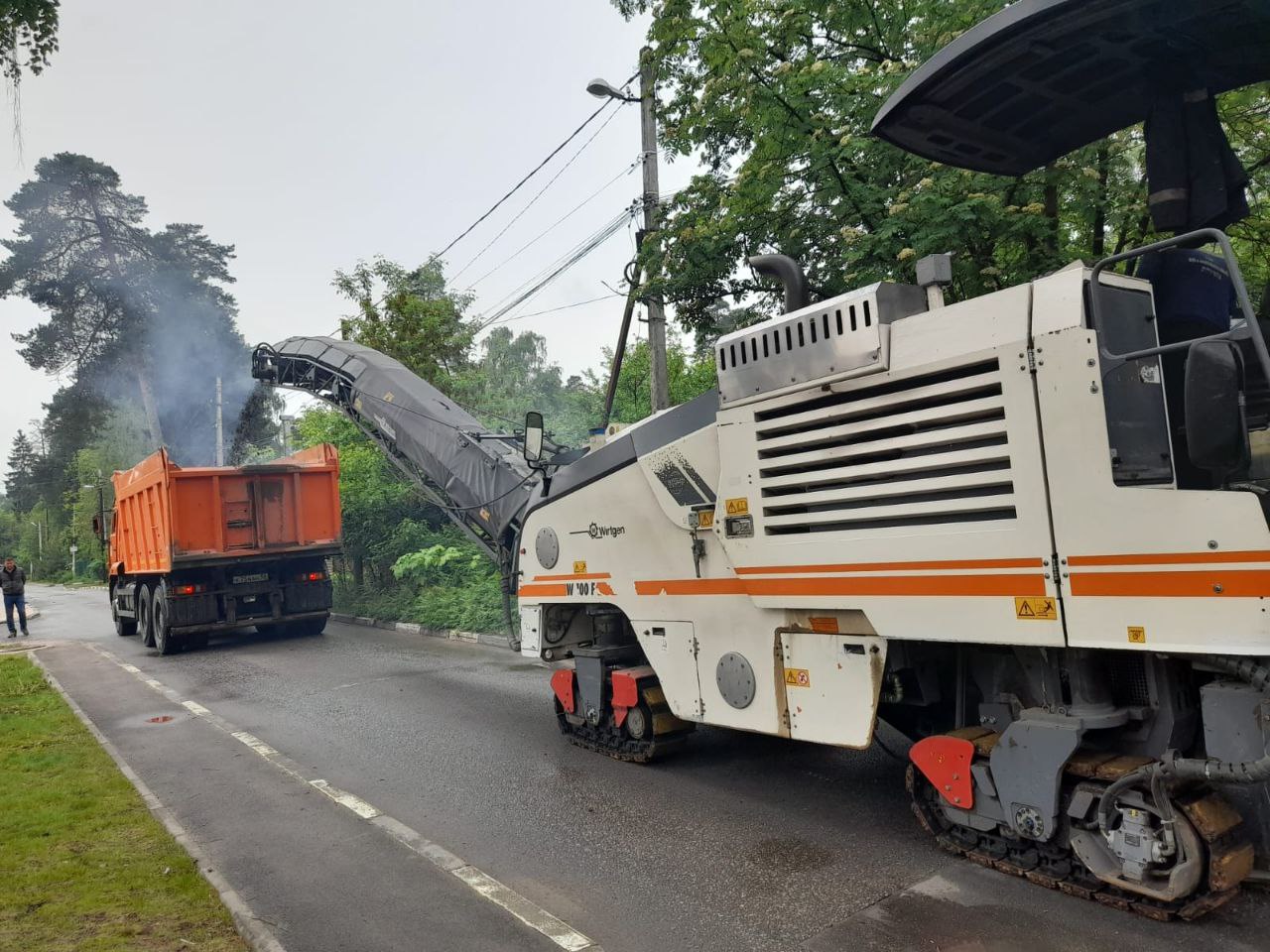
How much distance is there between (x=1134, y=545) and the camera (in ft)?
10.4

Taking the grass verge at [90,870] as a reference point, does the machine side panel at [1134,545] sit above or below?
above

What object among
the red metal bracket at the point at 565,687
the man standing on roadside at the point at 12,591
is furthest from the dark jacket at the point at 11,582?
the red metal bracket at the point at 565,687

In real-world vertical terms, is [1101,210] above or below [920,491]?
above

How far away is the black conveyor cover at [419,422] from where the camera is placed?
379 inches

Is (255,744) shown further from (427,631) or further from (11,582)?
(11,582)

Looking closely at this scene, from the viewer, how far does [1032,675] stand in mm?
3863

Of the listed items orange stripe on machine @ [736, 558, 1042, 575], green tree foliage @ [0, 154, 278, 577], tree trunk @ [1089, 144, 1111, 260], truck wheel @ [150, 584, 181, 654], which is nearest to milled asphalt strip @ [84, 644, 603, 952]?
orange stripe on machine @ [736, 558, 1042, 575]

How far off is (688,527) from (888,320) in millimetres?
1701

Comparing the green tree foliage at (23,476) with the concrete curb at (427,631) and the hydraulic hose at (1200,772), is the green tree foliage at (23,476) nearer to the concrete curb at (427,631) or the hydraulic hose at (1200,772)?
the concrete curb at (427,631)

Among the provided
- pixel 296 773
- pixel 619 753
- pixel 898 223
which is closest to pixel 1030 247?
pixel 898 223

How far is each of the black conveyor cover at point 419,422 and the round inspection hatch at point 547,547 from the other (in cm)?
255

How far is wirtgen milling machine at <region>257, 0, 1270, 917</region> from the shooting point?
3156 millimetres

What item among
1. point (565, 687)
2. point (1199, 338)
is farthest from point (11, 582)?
point (1199, 338)

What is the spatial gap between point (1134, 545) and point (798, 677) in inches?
73.5
